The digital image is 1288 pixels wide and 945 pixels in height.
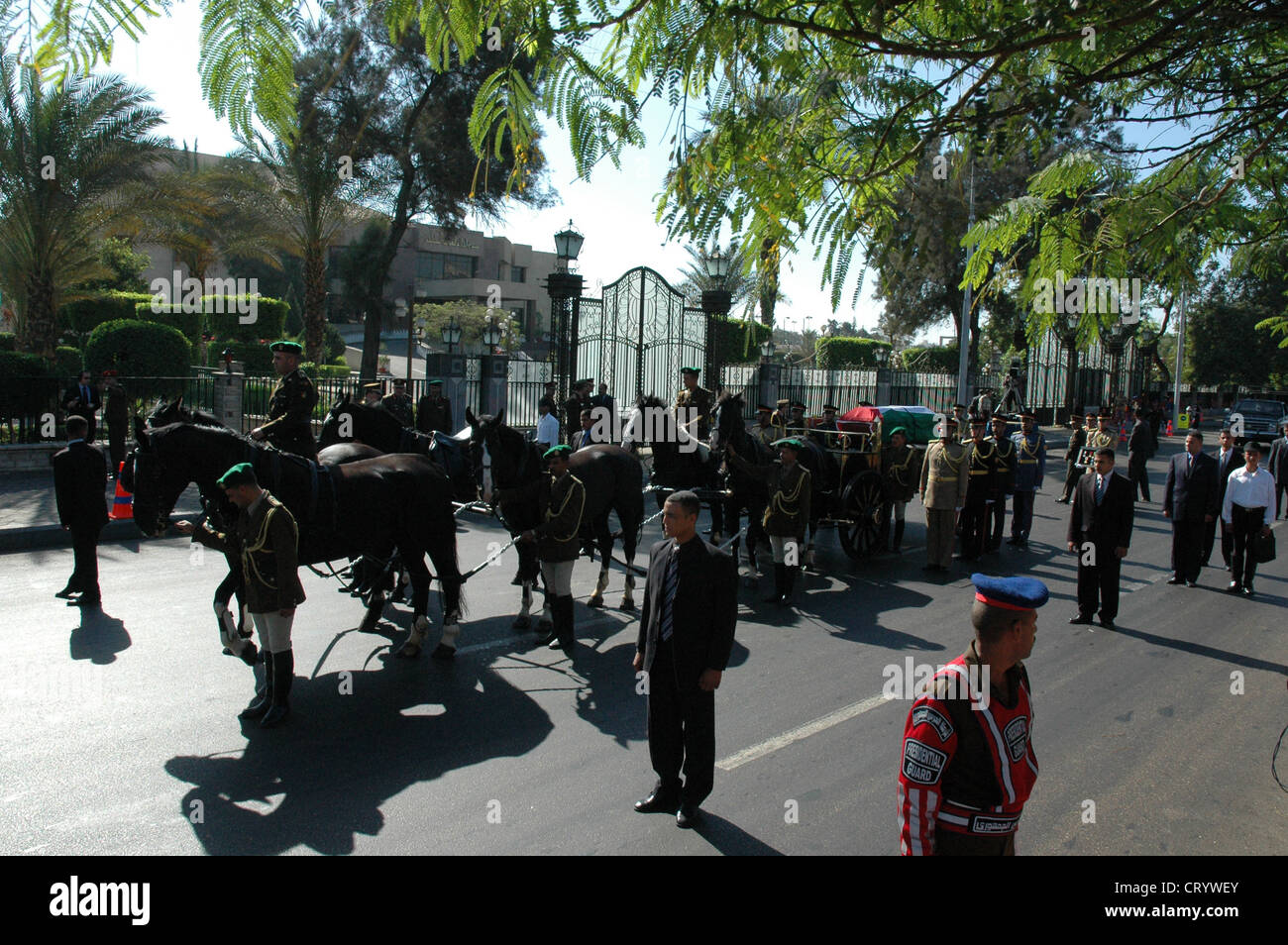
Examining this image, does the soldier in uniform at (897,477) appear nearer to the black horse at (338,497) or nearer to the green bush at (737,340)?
the green bush at (737,340)

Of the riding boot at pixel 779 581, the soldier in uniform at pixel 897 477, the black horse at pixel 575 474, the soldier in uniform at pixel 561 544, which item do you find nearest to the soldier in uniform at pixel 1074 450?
the soldier in uniform at pixel 897 477

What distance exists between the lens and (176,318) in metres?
26.4

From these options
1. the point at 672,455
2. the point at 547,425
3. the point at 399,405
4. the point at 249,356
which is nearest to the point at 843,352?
the point at 249,356

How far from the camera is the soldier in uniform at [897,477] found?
11953mm

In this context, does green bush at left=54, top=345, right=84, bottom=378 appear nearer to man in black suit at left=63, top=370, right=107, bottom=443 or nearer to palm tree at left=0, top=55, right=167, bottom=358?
palm tree at left=0, top=55, right=167, bottom=358

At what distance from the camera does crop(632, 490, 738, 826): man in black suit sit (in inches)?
182

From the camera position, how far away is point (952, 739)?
2900 mm

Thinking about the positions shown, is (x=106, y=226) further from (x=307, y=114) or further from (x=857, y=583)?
(x=307, y=114)

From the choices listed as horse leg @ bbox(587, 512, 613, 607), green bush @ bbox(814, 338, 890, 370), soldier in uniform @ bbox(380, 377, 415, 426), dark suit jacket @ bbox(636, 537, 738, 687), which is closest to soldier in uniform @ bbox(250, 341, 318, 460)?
horse leg @ bbox(587, 512, 613, 607)

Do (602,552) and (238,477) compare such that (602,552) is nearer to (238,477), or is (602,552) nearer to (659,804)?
(238,477)

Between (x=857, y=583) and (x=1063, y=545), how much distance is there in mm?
4638

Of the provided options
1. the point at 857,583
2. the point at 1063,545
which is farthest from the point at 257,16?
the point at 1063,545

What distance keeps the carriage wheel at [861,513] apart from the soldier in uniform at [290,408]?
20.6 feet

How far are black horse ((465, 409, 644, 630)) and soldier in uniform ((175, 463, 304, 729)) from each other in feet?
7.57
